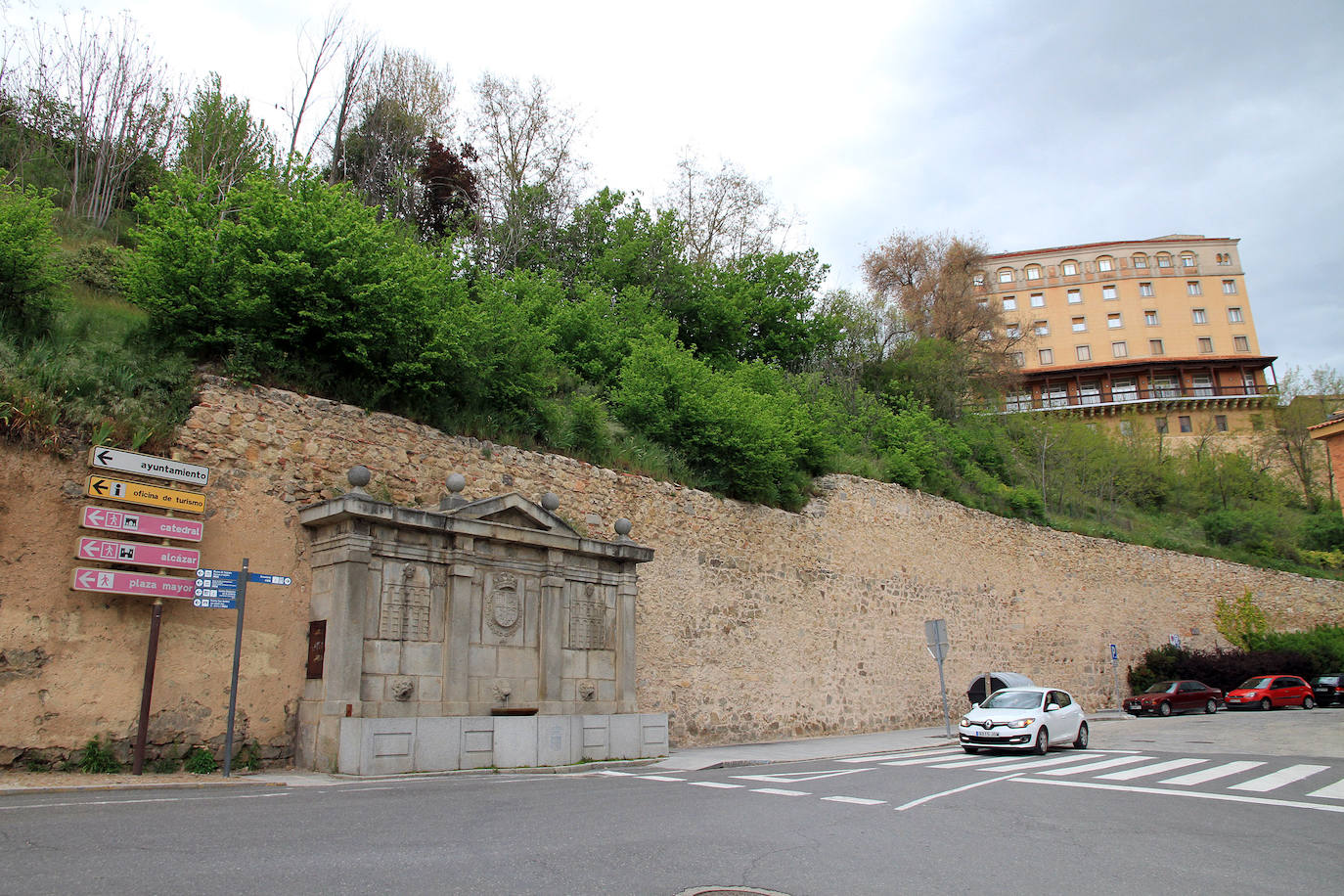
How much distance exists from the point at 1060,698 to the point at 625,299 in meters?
15.5

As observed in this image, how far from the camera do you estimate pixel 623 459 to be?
57.2 feet

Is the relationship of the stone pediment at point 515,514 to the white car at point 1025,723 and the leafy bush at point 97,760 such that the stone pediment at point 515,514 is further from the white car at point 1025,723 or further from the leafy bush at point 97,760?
the white car at point 1025,723

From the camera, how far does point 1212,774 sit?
1159 centimetres

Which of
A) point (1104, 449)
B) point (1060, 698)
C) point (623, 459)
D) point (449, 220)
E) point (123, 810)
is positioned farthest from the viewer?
point (1104, 449)

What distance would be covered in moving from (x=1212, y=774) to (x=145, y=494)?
1440 cm

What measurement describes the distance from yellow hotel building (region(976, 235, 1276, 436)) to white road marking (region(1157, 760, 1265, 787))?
1715 inches

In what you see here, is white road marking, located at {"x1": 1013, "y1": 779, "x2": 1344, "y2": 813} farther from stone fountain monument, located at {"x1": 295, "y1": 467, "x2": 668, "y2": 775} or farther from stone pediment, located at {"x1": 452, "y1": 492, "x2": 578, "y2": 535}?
stone pediment, located at {"x1": 452, "y1": 492, "x2": 578, "y2": 535}

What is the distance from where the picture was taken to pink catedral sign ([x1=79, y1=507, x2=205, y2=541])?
385 inches

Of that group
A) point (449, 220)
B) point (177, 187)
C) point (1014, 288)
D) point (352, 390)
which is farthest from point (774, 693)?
point (1014, 288)

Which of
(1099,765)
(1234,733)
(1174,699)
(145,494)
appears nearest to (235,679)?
(145,494)

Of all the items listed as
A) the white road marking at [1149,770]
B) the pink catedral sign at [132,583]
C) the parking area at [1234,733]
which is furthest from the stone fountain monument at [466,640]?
the parking area at [1234,733]

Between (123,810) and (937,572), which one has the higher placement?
(937,572)

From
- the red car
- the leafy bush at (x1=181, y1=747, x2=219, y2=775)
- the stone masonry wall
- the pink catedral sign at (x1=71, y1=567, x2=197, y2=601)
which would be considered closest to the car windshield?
the stone masonry wall

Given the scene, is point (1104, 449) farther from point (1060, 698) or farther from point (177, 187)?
point (177, 187)
